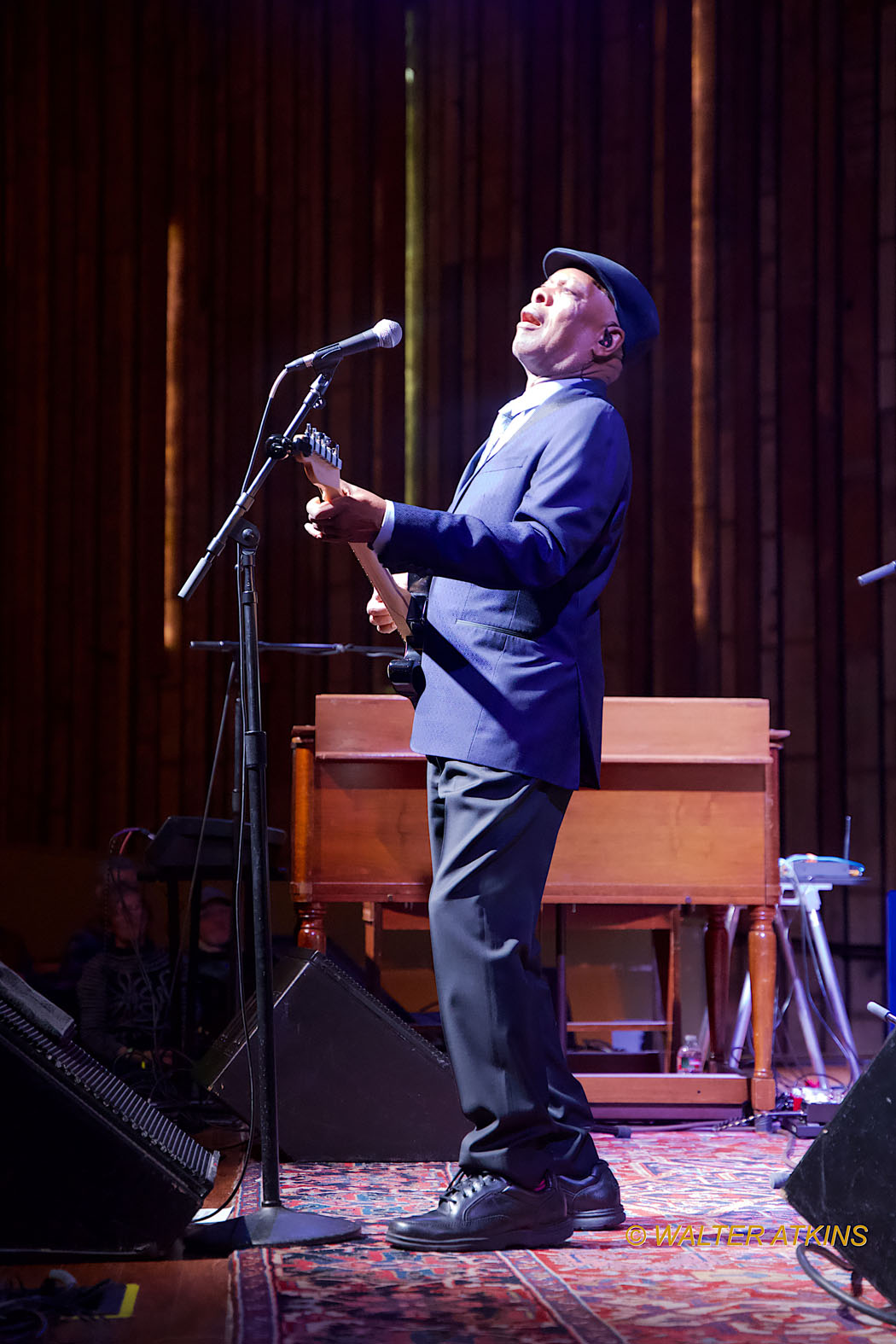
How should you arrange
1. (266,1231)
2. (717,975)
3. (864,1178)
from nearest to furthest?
(864,1178)
(266,1231)
(717,975)

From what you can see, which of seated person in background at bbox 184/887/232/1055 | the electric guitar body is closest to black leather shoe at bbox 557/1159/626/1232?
the electric guitar body

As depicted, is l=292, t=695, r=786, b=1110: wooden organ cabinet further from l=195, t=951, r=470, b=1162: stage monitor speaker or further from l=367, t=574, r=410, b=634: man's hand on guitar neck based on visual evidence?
l=367, t=574, r=410, b=634: man's hand on guitar neck

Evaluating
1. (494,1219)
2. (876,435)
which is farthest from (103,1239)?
(876,435)

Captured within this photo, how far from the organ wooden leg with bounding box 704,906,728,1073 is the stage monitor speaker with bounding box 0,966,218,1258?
6.91 ft

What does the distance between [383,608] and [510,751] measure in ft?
1.36

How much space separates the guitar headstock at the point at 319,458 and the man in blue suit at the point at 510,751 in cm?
5

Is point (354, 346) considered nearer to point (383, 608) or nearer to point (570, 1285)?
point (383, 608)

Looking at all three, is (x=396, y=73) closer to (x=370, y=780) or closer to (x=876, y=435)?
(x=876, y=435)

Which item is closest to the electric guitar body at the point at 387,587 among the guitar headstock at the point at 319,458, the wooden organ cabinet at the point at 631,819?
the guitar headstock at the point at 319,458

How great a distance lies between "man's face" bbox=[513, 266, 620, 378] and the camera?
2117 millimetres

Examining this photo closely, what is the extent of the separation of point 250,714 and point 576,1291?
90cm

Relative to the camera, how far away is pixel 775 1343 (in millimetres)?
1364

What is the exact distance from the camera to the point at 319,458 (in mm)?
1745

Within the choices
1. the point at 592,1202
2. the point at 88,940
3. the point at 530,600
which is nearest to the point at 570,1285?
the point at 592,1202
